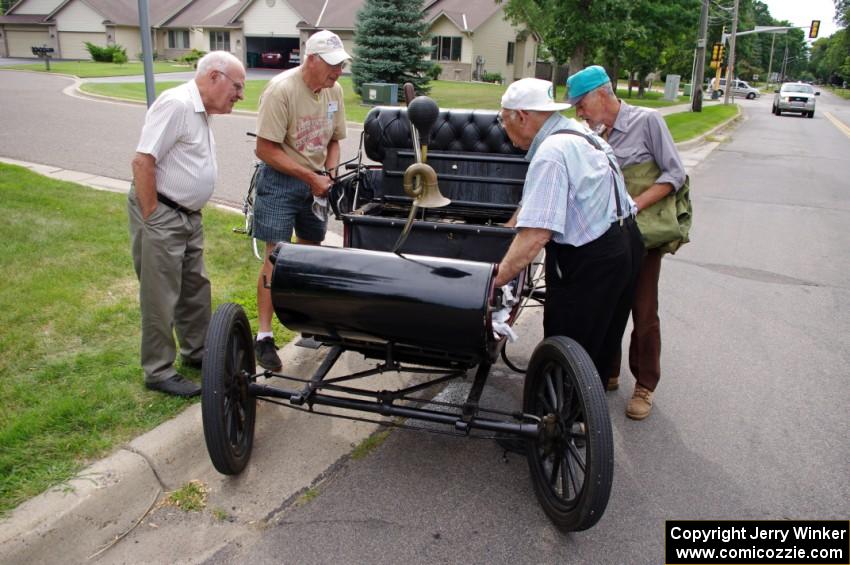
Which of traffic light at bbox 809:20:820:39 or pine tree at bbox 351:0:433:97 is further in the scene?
traffic light at bbox 809:20:820:39

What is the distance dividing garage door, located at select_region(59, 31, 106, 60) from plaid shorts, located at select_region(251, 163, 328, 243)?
54350 millimetres

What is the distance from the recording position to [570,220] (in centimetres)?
310

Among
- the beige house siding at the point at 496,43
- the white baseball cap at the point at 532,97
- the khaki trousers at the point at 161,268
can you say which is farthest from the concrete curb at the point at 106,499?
the beige house siding at the point at 496,43

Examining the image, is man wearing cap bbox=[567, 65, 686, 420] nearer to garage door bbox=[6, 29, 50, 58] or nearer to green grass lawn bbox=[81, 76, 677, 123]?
A: green grass lawn bbox=[81, 76, 677, 123]

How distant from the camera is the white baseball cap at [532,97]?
3.01 meters

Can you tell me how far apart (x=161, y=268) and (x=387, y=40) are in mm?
20749

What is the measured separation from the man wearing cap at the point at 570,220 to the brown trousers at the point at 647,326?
1.71ft

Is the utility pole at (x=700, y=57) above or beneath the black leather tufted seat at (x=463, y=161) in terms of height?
above

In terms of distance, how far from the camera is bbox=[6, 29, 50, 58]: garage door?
172 ft

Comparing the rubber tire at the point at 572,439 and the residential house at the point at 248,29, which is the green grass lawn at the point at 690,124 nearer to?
the rubber tire at the point at 572,439

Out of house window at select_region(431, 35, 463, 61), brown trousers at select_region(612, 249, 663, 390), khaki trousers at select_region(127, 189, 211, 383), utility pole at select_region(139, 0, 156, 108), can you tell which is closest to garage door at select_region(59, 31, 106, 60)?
house window at select_region(431, 35, 463, 61)

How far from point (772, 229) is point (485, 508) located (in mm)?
7825

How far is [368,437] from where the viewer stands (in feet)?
12.2

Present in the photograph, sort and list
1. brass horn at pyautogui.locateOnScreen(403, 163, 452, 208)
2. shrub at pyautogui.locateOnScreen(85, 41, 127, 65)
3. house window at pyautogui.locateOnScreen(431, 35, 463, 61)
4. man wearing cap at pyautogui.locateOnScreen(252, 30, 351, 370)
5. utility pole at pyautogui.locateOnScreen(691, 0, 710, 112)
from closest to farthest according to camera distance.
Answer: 1. brass horn at pyautogui.locateOnScreen(403, 163, 452, 208)
2. man wearing cap at pyautogui.locateOnScreen(252, 30, 351, 370)
3. utility pole at pyautogui.locateOnScreen(691, 0, 710, 112)
4. shrub at pyautogui.locateOnScreen(85, 41, 127, 65)
5. house window at pyautogui.locateOnScreen(431, 35, 463, 61)
